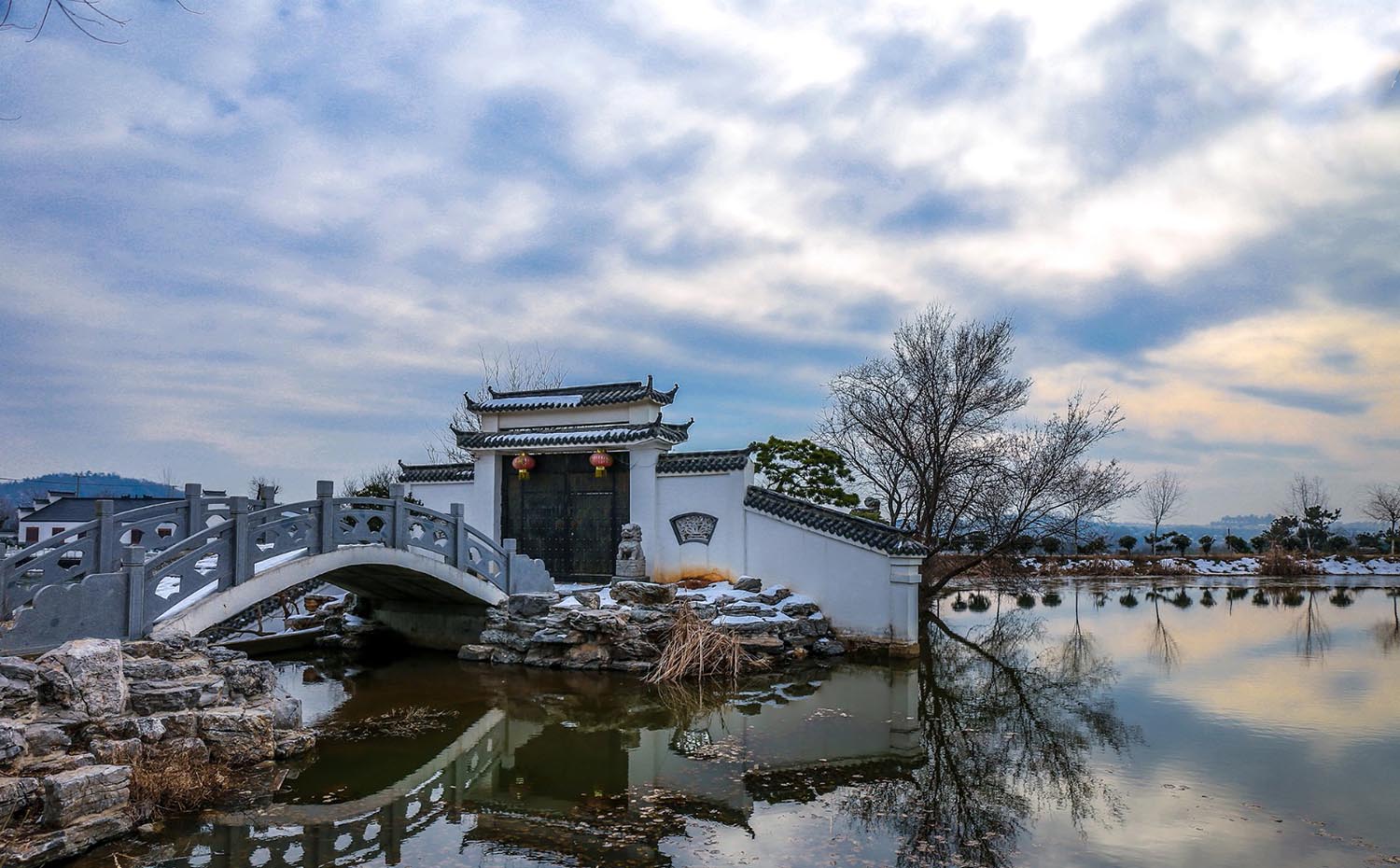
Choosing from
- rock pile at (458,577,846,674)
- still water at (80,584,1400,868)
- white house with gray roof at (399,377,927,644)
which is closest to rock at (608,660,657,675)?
rock pile at (458,577,846,674)

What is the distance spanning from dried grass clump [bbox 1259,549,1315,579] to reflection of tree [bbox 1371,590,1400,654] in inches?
403

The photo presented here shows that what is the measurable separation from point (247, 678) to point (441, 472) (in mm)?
8169

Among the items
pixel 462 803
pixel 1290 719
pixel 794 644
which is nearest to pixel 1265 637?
pixel 1290 719

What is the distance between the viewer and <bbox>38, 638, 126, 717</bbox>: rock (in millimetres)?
5559

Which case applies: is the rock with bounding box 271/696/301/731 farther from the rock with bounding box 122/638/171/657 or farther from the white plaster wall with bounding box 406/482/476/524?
the white plaster wall with bounding box 406/482/476/524

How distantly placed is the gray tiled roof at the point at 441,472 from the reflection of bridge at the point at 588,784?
266 inches

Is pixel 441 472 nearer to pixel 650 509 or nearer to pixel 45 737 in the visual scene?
pixel 650 509

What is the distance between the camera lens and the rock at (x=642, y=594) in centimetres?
1105

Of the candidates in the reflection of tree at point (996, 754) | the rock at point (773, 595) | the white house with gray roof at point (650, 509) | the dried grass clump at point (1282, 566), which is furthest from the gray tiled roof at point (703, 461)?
the dried grass clump at point (1282, 566)

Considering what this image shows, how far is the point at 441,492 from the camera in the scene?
49.2 feet

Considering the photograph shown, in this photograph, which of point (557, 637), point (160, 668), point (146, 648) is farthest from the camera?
point (557, 637)

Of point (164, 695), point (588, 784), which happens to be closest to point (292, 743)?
point (164, 695)

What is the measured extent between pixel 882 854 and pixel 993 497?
34.3ft

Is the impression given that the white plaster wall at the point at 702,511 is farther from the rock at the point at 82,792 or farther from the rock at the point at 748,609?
the rock at the point at 82,792
